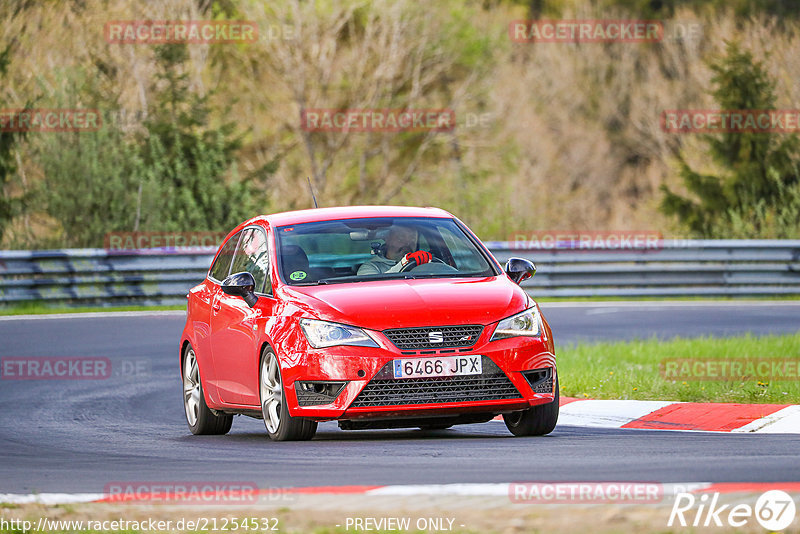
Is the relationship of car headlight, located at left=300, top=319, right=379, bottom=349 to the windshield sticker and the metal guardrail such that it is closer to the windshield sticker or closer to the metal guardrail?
the windshield sticker

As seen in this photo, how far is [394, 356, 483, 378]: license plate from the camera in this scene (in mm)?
8828

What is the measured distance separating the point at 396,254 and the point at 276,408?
4.77 feet

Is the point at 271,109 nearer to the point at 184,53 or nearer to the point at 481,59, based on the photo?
the point at 481,59

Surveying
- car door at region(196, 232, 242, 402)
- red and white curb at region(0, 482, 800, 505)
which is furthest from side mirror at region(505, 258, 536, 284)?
red and white curb at region(0, 482, 800, 505)

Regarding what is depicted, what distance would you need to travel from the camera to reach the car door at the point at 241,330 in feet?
31.9

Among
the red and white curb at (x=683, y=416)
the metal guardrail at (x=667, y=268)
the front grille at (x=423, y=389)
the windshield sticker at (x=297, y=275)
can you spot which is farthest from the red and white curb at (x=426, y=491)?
the metal guardrail at (x=667, y=268)

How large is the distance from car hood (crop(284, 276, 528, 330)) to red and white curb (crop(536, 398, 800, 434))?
172cm

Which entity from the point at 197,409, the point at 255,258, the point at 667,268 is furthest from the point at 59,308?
the point at 255,258

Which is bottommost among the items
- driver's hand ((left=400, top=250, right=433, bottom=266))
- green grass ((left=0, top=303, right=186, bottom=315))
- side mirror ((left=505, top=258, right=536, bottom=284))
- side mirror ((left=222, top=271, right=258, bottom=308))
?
green grass ((left=0, top=303, right=186, bottom=315))

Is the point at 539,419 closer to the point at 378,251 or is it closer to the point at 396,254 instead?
the point at 396,254

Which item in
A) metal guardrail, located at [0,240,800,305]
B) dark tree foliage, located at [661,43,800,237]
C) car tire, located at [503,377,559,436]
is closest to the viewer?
car tire, located at [503,377,559,436]

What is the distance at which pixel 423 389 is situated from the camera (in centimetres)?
887

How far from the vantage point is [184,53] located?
106 ft

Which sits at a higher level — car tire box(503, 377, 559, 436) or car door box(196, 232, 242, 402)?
car door box(196, 232, 242, 402)
